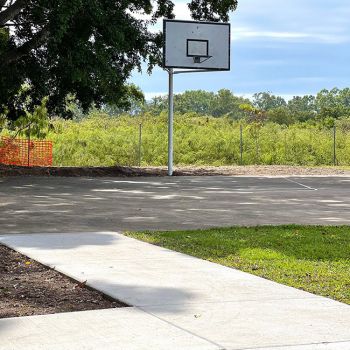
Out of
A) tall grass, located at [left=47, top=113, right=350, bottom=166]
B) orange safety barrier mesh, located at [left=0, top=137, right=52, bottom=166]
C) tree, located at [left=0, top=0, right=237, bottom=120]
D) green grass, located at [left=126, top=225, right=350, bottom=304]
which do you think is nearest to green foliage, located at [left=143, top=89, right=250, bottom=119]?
tall grass, located at [left=47, top=113, right=350, bottom=166]

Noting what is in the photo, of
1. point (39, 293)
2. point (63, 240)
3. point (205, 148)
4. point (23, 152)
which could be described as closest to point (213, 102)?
point (205, 148)

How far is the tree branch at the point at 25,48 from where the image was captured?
27.0 m

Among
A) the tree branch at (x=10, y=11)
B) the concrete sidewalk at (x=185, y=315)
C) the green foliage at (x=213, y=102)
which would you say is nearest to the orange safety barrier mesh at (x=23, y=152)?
the tree branch at (x=10, y=11)

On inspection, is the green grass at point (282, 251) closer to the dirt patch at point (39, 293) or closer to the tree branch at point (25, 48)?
the dirt patch at point (39, 293)

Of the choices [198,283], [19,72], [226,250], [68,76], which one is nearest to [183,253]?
[226,250]

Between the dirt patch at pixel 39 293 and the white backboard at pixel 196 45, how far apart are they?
67.9ft

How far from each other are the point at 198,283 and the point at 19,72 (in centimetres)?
2152

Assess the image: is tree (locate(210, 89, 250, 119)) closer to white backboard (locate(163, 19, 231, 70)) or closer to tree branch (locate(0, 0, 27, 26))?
white backboard (locate(163, 19, 231, 70))

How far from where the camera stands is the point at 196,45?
2920cm

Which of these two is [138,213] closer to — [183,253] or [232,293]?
[183,253]

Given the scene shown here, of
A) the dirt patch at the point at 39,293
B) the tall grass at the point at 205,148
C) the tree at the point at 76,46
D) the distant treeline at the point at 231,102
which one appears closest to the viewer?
the dirt patch at the point at 39,293

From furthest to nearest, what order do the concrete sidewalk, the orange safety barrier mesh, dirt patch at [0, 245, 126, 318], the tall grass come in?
the tall grass, the orange safety barrier mesh, dirt patch at [0, 245, 126, 318], the concrete sidewalk

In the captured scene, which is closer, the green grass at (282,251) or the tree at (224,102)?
the green grass at (282,251)

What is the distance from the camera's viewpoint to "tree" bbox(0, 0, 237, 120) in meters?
25.5
